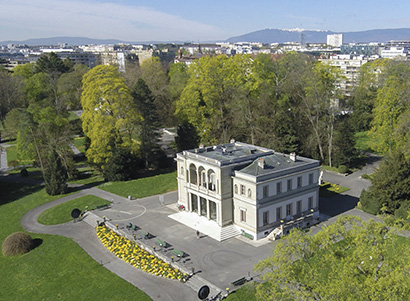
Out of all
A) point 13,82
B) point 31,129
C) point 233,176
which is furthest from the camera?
point 13,82

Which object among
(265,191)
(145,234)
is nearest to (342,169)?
(265,191)

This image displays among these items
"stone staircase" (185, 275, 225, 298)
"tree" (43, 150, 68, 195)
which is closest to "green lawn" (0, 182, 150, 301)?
"stone staircase" (185, 275, 225, 298)

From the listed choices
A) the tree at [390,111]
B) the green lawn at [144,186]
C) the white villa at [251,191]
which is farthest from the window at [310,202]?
the tree at [390,111]

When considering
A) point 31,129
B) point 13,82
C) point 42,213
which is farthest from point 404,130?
point 13,82

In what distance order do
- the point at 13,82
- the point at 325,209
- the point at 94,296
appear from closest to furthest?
the point at 94,296 → the point at 325,209 → the point at 13,82

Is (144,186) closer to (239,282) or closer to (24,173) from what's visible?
(24,173)

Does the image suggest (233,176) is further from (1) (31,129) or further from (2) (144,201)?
(1) (31,129)

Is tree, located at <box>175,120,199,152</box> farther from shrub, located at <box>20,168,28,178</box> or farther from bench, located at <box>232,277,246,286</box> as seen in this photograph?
bench, located at <box>232,277,246,286</box>
